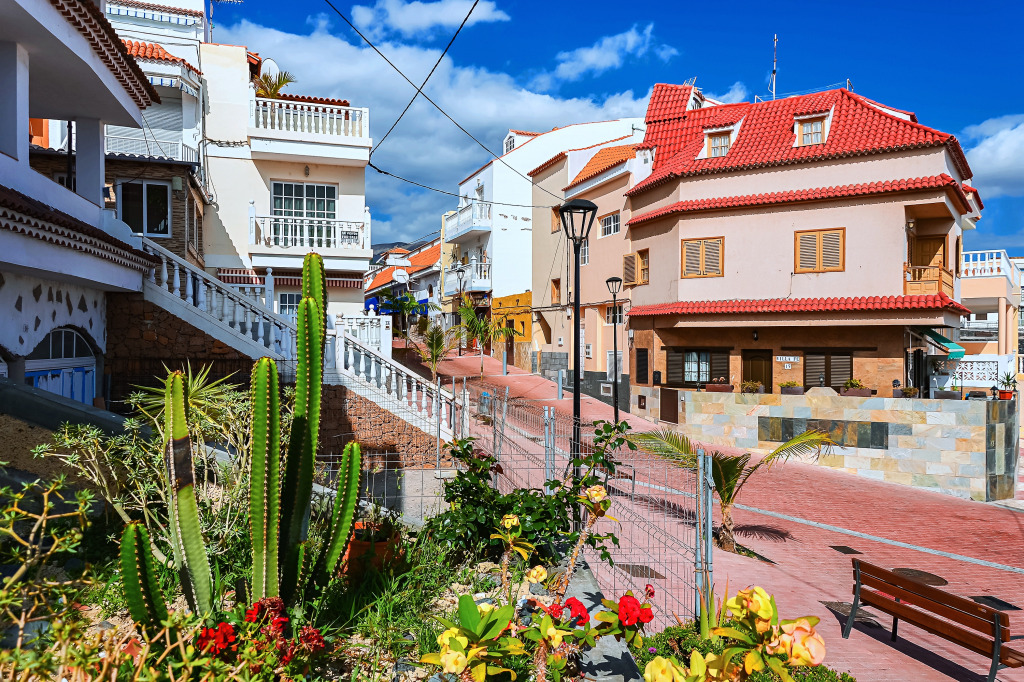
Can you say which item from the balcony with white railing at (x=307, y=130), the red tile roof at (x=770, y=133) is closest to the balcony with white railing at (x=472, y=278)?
the red tile roof at (x=770, y=133)

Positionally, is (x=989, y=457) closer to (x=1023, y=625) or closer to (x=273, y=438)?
(x=1023, y=625)

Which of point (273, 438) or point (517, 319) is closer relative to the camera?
point (273, 438)

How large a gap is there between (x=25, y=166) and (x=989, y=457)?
68.7 feet

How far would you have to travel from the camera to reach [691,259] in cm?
2194

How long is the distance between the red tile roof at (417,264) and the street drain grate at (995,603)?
1653 inches

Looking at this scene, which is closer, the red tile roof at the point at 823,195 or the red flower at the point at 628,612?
the red flower at the point at 628,612

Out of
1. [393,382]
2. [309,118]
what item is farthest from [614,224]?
[393,382]

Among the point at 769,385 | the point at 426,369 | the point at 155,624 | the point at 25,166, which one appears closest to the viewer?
the point at 155,624

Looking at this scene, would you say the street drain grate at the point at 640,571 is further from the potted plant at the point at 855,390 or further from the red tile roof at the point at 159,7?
the red tile roof at the point at 159,7

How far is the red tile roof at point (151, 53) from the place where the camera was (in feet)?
59.9

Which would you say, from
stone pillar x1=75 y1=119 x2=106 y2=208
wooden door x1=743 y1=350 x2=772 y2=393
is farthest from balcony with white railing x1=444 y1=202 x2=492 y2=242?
stone pillar x1=75 y1=119 x2=106 y2=208

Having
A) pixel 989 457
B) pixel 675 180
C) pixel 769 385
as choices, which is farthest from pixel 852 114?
pixel 989 457

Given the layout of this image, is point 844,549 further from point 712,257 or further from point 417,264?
point 417,264

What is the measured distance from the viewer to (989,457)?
54.4 ft
